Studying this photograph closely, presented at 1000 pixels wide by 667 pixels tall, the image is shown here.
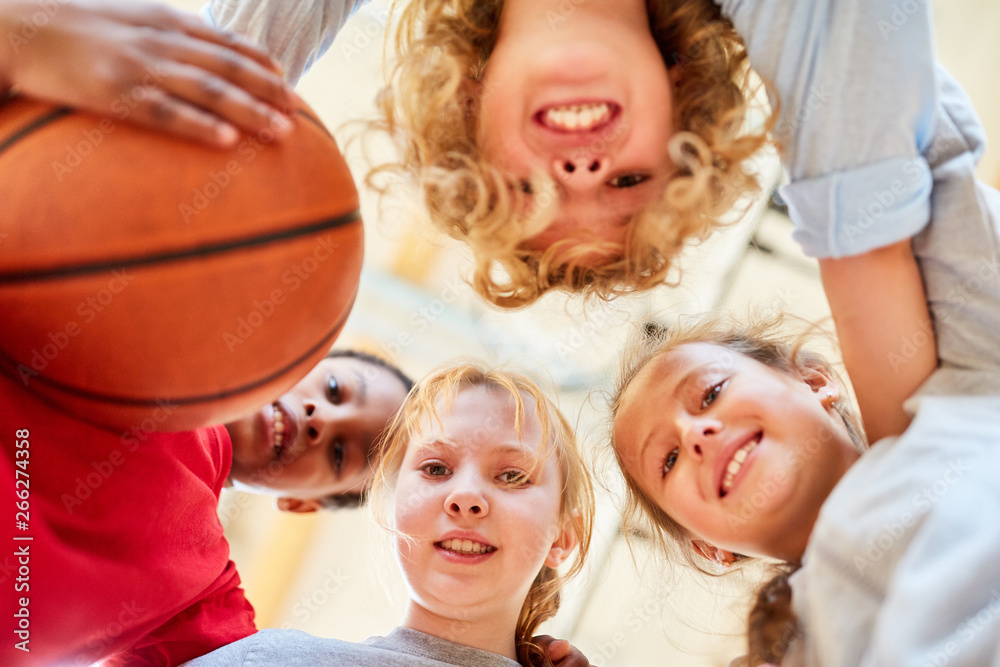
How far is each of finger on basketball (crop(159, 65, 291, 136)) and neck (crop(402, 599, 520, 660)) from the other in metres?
0.69

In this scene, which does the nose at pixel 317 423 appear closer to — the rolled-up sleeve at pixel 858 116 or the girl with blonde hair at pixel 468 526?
the girl with blonde hair at pixel 468 526

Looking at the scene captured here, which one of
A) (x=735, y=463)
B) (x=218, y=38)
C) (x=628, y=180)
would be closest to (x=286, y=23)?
(x=218, y=38)

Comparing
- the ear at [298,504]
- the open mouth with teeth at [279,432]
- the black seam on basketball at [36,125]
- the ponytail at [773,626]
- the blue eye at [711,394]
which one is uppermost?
the black seam on basketball at [36,125]

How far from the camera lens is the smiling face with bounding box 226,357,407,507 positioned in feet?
4.15

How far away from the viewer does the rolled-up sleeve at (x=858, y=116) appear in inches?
34.1

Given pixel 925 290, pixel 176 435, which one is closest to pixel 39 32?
pixel 176 435

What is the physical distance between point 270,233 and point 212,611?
595mm

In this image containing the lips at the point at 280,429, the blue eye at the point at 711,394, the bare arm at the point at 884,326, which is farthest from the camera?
the lips at the point at 280,429

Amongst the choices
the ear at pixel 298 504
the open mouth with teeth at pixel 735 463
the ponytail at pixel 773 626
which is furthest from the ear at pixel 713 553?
the ear at pixel 298 504

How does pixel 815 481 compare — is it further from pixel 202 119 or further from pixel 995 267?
pixel 202 119

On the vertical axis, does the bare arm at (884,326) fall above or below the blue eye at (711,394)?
above

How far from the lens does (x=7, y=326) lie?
705mm

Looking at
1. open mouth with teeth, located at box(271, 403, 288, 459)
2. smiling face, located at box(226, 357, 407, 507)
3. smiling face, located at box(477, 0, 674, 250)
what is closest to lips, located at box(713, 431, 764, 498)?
smiling face, located at box(477, 0, 674, 250)

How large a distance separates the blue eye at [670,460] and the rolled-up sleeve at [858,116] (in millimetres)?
295
